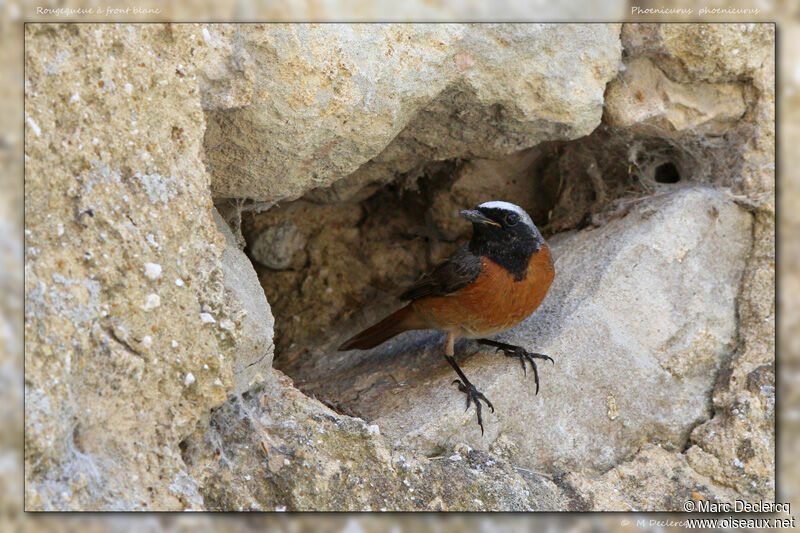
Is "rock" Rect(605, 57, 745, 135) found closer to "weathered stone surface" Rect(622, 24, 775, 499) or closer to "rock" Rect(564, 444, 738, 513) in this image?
"weathered stone surface" Rect(622, 24, 775, 499)

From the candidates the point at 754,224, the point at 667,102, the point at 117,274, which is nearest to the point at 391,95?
the point at 117,274

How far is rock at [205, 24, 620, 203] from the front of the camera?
3.67 metres

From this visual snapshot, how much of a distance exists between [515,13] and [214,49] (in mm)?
1596

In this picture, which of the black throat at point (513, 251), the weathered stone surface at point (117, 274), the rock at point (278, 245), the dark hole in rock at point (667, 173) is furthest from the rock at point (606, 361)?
the weathered stone surface at point (117, 274)

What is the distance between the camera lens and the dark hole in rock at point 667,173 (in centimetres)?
548

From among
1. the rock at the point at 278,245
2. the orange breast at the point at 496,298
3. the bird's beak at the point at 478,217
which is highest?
the bird's beak at the point at 478,217

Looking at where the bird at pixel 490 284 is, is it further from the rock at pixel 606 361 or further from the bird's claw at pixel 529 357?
the rock at pixel 606 361

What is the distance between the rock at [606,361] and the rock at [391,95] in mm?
845

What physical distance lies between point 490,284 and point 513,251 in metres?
0.25

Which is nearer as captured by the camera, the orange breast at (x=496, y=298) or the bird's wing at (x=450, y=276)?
the orange breast at (x=496, y=298)

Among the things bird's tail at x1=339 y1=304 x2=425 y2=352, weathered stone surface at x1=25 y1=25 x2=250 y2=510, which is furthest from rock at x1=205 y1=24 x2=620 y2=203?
bird's tail at x1=339 y1=304 x2=425 y2=352

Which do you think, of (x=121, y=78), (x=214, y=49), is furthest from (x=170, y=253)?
(x=214, y=49)

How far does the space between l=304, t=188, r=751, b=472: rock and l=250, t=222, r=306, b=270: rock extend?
101 cm

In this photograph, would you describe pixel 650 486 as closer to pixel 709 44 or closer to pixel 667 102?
pixel 667 102
